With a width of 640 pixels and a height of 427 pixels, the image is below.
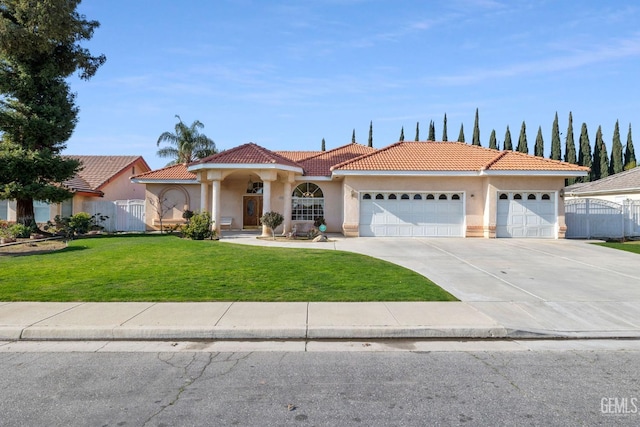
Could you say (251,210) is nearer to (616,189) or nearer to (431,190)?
(431,190)

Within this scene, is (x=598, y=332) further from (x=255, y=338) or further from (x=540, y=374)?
(x=255, y=338)

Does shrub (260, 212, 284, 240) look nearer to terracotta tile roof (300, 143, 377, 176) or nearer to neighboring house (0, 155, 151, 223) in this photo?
terracotta tile roof (300, 143, 377, 176)

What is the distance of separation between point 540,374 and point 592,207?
21.0 metres

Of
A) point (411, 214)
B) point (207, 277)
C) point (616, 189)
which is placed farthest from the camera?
point (616, 189)

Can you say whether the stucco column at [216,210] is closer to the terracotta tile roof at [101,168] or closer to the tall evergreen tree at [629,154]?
the terracotta tile roof at [101,168]

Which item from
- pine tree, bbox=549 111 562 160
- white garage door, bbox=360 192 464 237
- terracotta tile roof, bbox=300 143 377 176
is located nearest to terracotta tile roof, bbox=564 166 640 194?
→ white garage door, bbox=360 192 464 237

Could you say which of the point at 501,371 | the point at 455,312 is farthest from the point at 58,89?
the point at 501,371

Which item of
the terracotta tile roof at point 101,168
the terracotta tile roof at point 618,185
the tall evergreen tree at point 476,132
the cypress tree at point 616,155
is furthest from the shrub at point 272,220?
the cypress tree at point 616,155

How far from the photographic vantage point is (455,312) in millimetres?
7098

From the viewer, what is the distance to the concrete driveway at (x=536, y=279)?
688cm

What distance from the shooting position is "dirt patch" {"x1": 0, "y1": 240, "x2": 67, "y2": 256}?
568 inches

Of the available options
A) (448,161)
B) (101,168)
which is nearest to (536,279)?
(448,161)

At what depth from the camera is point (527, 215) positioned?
65.8 feet

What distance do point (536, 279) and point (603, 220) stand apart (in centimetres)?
1517
